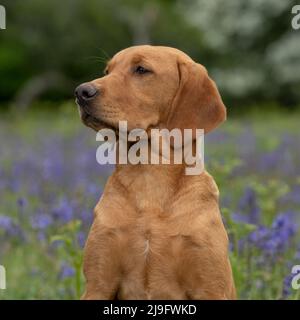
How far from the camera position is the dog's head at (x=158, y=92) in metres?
3.66

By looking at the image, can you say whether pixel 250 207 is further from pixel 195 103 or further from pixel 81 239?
pixel 195 103

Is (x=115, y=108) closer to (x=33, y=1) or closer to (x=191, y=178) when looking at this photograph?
(x=191, y=178)

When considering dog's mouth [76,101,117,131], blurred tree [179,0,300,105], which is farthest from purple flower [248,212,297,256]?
blurred tree [179,0,300,105]

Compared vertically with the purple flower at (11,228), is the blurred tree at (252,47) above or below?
above

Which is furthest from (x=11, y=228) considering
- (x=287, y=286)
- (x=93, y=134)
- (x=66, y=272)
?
(x=93, y=134)

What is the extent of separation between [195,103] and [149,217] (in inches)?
21.7

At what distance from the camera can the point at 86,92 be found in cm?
357

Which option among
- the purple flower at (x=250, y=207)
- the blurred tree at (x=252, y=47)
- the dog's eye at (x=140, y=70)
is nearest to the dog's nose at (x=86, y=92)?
the dog's eye at (x=140, y=70)

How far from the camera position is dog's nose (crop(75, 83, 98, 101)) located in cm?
356

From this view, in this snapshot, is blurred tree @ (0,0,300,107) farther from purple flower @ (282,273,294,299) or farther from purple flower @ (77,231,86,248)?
purple flower @ (282,273,294,299)

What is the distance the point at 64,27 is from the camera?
971 inches

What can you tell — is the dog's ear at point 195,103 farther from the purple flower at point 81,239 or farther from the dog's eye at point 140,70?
the purple flower at point 81,239

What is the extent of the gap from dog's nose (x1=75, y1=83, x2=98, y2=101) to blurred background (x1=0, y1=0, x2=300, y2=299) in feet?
1.92

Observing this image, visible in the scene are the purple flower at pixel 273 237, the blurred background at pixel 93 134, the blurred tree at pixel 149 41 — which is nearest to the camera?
the purple flower at pixel 273 237
